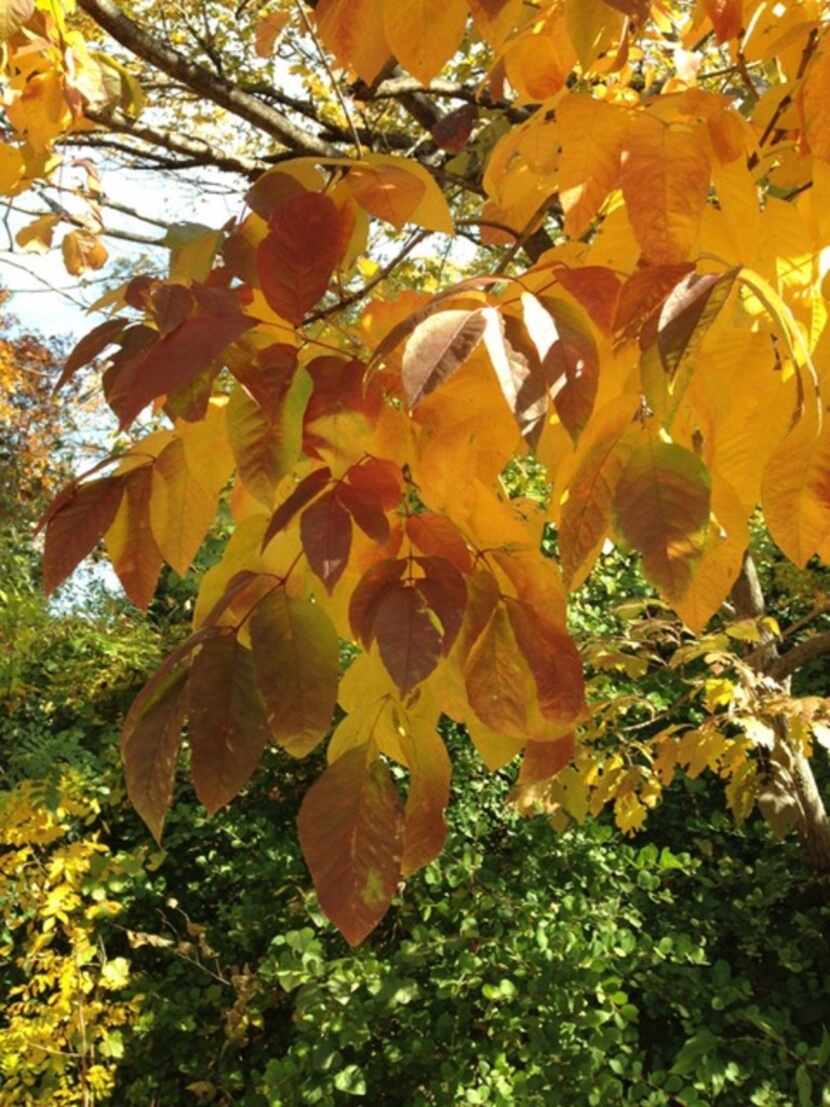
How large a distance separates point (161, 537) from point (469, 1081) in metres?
2.54

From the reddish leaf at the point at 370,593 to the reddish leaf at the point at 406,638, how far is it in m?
0.01

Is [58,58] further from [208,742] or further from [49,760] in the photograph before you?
[49,760]

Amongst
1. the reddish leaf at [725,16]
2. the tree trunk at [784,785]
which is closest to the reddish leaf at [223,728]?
the reddish leaf at [725,16]

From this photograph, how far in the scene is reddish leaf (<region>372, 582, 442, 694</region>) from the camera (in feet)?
1.72

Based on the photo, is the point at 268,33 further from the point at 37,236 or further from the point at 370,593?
the point at 370,593

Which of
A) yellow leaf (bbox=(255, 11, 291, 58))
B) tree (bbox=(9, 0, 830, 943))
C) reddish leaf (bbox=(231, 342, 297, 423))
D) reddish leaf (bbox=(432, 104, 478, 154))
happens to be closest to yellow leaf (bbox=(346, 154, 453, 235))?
tree (bbox=(9, 0, 830, 943))

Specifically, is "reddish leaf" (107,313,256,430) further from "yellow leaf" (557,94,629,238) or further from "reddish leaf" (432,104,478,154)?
"reddish leaf" (432,104,478,154)

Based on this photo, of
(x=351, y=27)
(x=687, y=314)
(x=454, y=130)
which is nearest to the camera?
(x=687, y=314)

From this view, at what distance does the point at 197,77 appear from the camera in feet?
10.5

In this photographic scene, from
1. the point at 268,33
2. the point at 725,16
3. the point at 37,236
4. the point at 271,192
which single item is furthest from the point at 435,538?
the point at 37,236

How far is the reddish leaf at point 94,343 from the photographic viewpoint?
2.08ft

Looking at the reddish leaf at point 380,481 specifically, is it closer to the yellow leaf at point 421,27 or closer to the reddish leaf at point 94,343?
the reddish leaf at point 94,343

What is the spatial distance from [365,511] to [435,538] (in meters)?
0.05

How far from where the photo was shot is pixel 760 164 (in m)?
0.76
